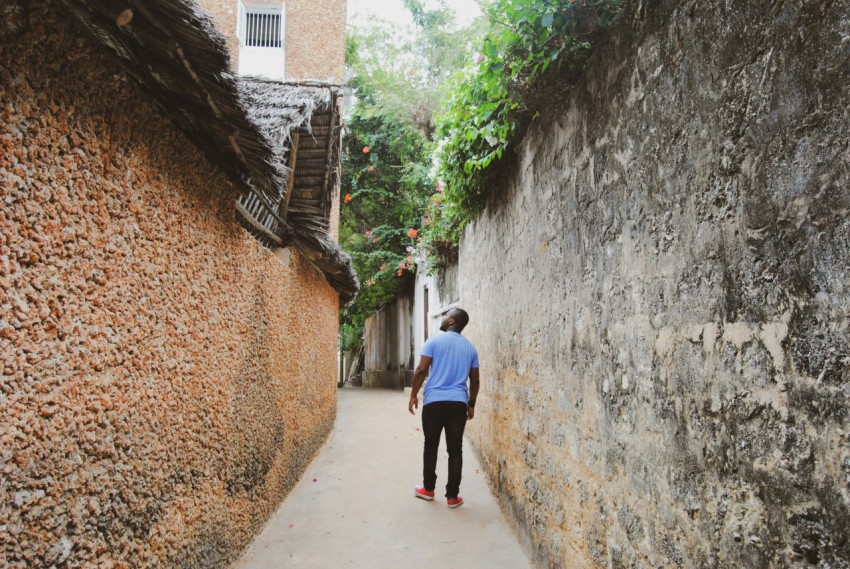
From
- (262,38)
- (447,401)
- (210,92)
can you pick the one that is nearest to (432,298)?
(262,38)

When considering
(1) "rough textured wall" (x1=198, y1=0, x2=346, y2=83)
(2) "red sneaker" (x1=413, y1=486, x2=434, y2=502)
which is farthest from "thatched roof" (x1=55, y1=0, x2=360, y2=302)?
(1) "rough textured wall" (x1=198, y1=0, x2=346, y2=83)

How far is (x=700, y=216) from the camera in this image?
5.36ft

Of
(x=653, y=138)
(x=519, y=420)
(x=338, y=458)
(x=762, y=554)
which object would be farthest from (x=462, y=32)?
(x=762, y=554)

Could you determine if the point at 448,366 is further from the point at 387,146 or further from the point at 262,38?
the point at 387,146

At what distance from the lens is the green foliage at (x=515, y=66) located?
7.98ft

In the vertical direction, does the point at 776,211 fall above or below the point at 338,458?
above

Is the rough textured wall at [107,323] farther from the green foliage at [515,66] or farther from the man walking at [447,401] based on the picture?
the man walking at [447,401]

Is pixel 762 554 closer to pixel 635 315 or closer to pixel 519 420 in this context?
pixel 635 315

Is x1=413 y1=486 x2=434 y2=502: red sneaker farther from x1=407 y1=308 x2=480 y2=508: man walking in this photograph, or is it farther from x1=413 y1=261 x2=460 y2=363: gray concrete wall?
x1=413 y1=261 x2=460 y2=363: gray concrete wall

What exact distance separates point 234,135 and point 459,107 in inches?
73.5

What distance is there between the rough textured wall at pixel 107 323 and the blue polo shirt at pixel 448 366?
195 cm

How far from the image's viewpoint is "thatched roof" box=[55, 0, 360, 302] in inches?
70.1

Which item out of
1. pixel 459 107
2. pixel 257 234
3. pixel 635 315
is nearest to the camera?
pixel 635 315

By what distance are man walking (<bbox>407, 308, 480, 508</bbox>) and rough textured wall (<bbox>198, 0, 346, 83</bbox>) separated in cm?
900
